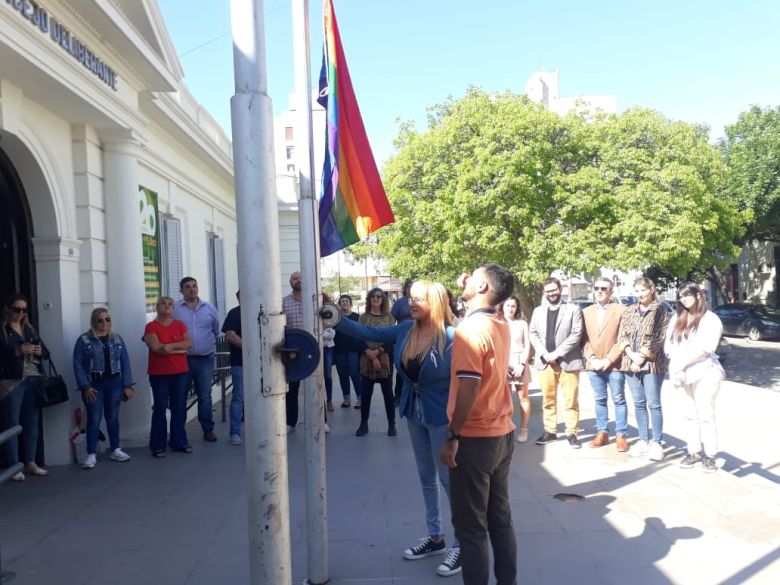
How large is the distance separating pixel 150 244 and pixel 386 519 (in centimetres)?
595

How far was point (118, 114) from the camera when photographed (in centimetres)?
747

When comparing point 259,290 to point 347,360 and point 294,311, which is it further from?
point 347,360

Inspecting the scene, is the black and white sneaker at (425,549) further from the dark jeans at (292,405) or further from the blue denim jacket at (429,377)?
the dark jeans at (292,405)

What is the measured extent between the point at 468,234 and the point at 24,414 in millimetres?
13455

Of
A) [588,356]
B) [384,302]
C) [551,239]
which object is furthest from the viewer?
[551,239]

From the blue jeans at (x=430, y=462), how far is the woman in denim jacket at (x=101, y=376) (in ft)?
13.2

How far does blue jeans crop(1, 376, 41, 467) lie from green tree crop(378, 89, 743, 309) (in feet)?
42.9

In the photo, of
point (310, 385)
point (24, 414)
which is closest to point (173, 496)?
point (24, 414)

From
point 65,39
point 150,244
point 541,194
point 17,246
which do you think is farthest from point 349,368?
point 541,194

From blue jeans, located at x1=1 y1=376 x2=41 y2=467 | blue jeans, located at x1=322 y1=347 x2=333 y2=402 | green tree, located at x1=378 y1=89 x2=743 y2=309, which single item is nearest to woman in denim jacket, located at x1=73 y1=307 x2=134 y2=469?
blue jeans, located at x1=1 y1=376 x2=41 y2=467

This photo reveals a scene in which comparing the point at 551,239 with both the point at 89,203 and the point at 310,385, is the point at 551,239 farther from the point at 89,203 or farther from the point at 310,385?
the point at 310,385

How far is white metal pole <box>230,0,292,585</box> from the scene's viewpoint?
9.14ft

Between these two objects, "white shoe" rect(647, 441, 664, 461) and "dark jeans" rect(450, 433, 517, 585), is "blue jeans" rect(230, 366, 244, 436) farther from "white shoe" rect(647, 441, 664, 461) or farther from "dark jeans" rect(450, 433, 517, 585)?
"dark jeans" rect(450, 433, 517, 585)

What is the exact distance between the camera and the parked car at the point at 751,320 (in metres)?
25.3
